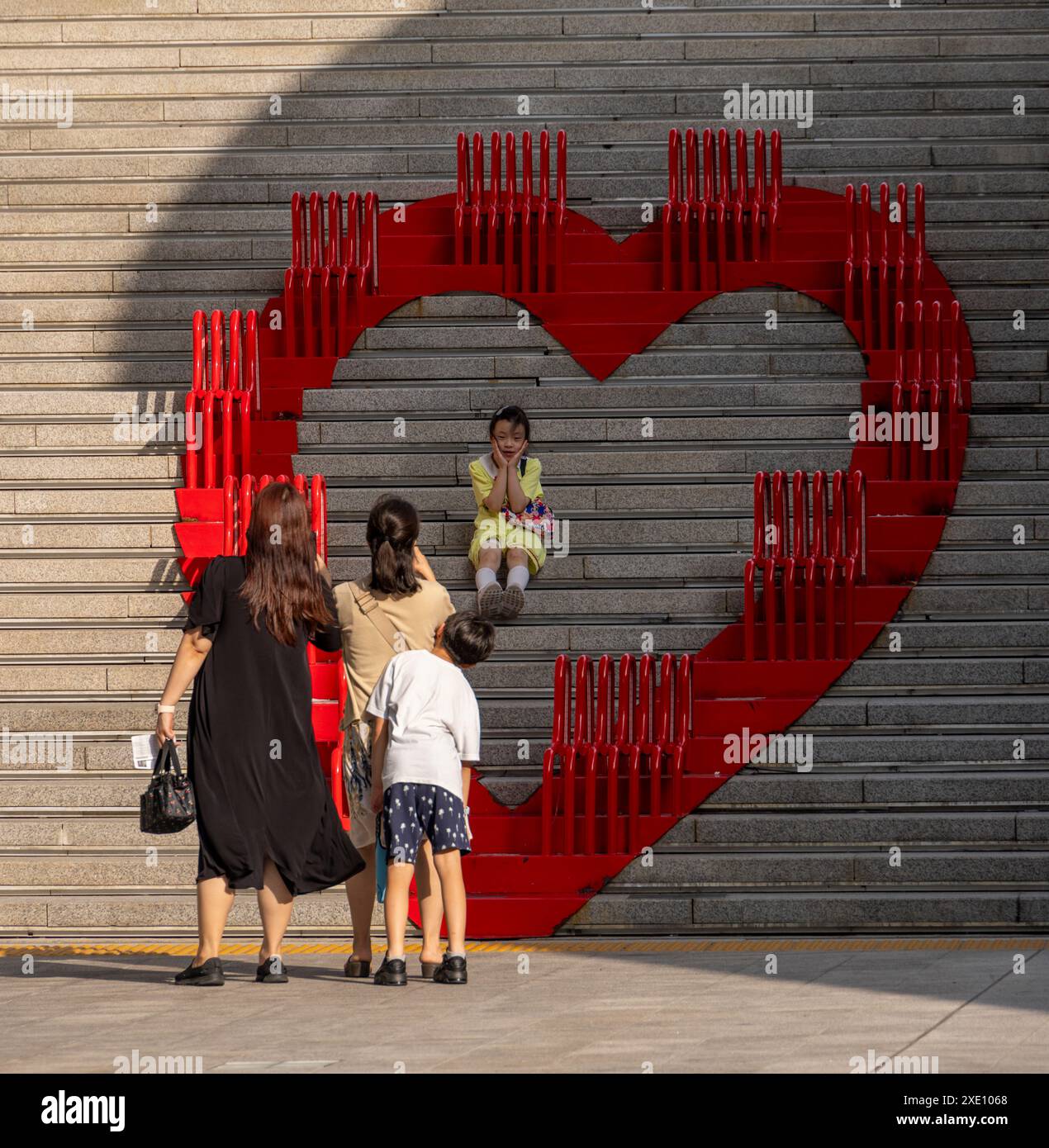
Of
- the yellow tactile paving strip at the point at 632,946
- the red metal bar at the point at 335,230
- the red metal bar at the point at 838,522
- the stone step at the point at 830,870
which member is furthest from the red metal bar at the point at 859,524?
the red metal bar at the point at 335,230

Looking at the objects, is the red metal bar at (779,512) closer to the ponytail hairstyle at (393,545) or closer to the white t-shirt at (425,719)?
the ponytail hairstyle at (393,545)

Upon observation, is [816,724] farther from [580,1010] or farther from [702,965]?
[580,1010]

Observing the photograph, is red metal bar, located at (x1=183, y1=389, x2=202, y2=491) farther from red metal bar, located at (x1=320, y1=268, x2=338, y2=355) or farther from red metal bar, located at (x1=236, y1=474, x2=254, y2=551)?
red metal bar, located at (x1=320, y1=268, x2=338, y2=355)

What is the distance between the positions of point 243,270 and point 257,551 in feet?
23.7

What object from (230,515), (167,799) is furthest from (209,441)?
(167,799)

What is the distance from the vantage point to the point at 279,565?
7.53m

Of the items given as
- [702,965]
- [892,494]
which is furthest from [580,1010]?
[892,494]

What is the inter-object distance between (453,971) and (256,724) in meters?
1.21

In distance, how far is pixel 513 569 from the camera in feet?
36.3

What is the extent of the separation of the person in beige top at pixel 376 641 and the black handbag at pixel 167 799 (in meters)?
0.77

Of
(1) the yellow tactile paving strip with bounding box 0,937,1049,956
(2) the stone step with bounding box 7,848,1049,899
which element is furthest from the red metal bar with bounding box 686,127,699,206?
(1) the yellow tactile paving strip with bounding box 0,937,1049,956

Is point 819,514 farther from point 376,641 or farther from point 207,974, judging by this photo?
point 207,974

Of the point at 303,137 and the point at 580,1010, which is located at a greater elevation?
the point at 303,137

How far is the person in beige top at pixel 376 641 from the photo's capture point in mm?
7809
